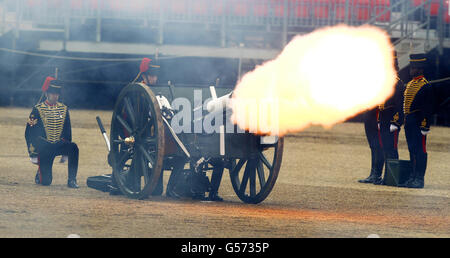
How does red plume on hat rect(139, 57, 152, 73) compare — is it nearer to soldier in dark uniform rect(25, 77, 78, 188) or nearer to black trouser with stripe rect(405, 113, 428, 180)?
soldier in dark uniform rect(25, 77, 78, 188)

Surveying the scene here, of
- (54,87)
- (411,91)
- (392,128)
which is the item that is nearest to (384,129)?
(392,128)

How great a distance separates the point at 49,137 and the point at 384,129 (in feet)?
13.6

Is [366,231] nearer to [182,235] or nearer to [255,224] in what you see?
[255,224]

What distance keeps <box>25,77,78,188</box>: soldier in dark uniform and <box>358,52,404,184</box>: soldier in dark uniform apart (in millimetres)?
3798

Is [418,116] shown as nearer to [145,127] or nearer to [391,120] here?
[391,120]

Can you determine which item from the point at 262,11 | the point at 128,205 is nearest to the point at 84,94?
the point at 262,11

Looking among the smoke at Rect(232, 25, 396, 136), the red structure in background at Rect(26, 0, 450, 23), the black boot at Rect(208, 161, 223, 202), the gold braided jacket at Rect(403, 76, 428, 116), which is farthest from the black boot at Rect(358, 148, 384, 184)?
the red structure in background at Rect(26, 0, 450, 23)

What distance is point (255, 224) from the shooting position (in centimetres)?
690

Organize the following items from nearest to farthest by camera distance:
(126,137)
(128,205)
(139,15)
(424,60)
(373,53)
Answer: (128,205) → (126,137) → (373,53) → (424,60) → (139,15)

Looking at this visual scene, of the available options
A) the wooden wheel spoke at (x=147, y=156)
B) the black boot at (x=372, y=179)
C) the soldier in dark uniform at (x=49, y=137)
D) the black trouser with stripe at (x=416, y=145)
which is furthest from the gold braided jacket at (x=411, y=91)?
the soldier in dark uniform at (x=49, y=137)

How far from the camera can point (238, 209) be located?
7.89m

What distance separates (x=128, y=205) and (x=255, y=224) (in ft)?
4.66

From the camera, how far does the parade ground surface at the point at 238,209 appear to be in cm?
650

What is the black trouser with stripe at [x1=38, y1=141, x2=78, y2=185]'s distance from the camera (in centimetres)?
909
